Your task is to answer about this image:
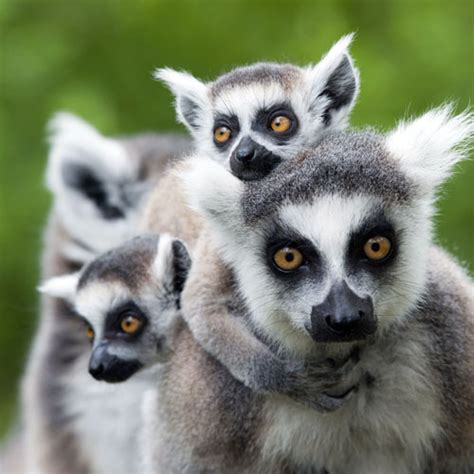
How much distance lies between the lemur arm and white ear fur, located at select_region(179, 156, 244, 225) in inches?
13.5

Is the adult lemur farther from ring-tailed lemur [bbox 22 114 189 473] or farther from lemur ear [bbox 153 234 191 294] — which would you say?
lemur ear [bbox 153 234 191 294]

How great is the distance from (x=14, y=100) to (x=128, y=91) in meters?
1.36

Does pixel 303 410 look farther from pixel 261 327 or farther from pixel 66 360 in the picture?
pixel 66 360

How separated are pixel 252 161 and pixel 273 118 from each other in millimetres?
561

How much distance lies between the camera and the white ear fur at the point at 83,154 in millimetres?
7277

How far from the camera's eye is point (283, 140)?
4.82 metres

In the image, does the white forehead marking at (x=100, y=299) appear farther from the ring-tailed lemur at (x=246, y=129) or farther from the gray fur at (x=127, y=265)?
the ring-tailed lemur at (x=246, y=129)

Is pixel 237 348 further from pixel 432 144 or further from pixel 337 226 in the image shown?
pixel 432 144

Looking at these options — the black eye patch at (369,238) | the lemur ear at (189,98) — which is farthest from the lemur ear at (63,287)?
the black eye patch at (369,238)

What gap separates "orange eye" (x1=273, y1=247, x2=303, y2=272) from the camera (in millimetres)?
3965

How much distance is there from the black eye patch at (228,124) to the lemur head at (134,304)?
1.70 feet

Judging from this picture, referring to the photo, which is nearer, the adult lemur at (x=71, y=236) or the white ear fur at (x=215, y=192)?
the white ear fur at (x=215, y=192)

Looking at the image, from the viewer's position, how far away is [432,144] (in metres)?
4.12

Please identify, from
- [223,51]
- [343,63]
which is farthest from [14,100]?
[343,63]
